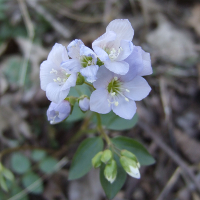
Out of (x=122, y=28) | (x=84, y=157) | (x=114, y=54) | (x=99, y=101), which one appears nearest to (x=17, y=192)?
(x=84, y=157)

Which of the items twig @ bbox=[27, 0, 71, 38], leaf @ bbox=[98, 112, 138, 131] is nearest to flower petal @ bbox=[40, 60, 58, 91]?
leaf @ bbox=[98, 112, 138, 131]

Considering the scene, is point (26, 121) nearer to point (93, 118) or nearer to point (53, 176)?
point (53, 176)

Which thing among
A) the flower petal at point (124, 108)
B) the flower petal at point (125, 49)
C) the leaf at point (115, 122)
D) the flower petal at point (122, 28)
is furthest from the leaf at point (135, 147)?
the flower petal at point (122, 28)

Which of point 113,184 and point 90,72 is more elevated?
point 90,72

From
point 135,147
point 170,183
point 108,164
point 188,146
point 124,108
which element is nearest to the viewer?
point 124,108

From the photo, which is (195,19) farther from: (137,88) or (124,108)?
(124,108)
